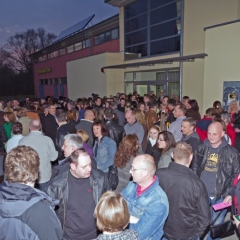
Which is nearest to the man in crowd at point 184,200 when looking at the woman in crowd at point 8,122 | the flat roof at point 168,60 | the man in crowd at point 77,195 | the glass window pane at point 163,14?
the man in crowd at point 77,195

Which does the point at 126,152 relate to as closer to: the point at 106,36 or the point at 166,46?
the point at 166,46

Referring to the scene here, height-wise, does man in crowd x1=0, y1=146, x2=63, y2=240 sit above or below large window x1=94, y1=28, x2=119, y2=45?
below

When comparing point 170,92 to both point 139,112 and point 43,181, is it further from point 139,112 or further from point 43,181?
point 43,181

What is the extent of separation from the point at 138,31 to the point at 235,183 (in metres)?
13.5

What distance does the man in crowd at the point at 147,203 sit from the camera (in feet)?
7.84

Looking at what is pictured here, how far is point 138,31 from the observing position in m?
15.1

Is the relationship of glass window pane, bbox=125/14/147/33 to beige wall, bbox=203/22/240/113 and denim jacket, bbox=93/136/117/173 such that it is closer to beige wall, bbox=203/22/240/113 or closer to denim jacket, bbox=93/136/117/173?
beige wall, bbox=203/22/240/113

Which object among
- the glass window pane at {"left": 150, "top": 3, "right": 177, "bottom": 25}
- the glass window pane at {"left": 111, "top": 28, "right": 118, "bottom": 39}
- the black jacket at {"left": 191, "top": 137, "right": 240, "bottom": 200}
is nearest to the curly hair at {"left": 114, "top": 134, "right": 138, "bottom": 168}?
the black jacket at {"left": 191, "top": 137, "right": 240, "bottom": 200}

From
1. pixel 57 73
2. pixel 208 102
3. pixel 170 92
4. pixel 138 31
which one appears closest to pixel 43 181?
pixel 208 102

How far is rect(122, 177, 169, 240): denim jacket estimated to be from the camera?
238cm

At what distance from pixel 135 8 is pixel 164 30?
121 inches

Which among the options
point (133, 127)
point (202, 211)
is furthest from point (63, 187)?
point (133, 127)

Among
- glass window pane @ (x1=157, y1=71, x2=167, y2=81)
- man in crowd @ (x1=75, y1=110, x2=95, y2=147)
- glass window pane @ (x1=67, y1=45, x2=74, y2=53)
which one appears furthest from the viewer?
glass window pane @ (x1=67, y1=45, x2=74, y2=53)

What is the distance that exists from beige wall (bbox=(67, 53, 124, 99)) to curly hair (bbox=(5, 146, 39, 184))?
46.0 ft
